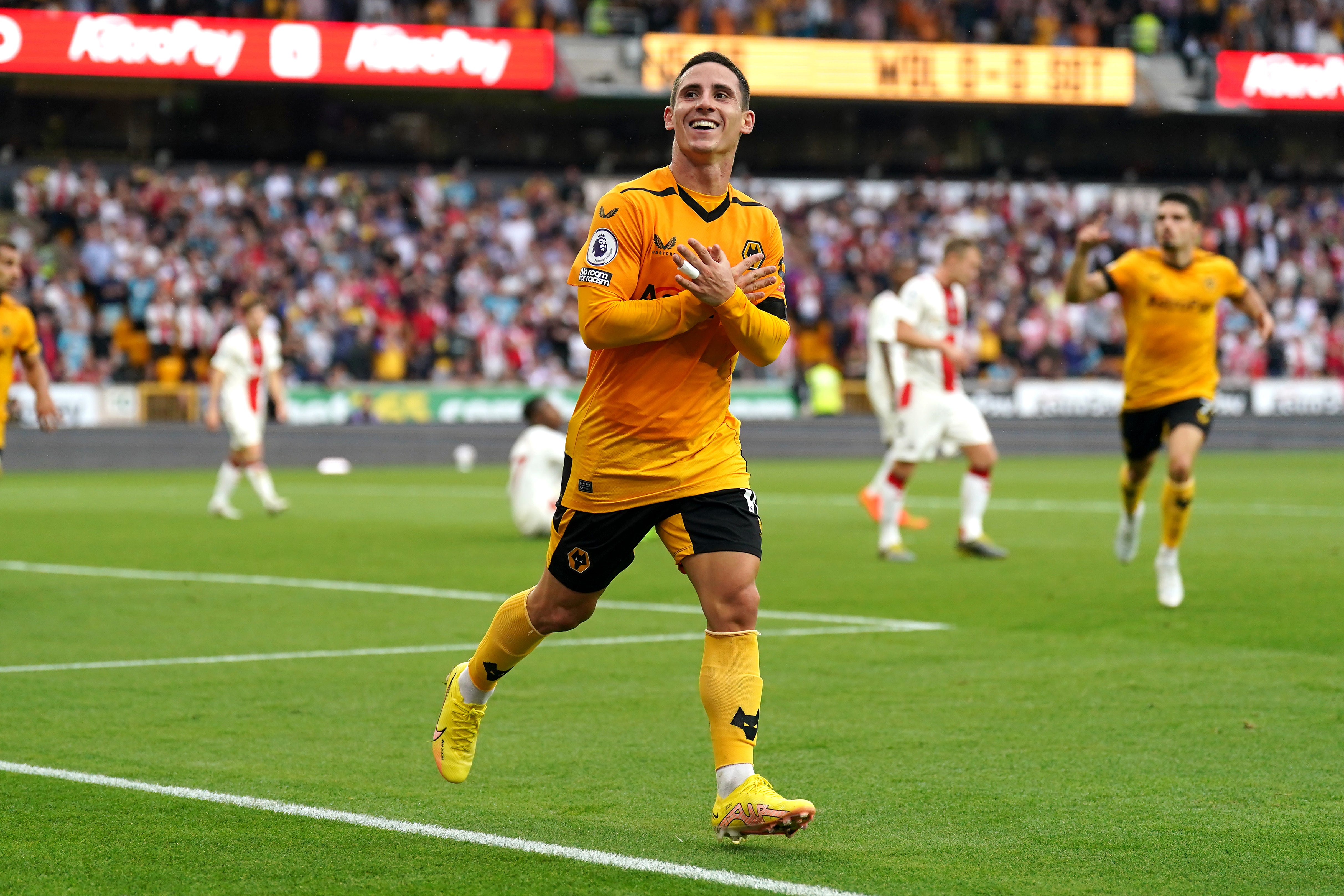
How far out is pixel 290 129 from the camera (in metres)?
38.5

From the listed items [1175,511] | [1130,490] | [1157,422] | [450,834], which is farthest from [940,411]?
[450,834]

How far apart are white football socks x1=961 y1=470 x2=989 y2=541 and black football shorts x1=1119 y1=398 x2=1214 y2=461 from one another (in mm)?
2196

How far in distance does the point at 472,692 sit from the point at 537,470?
10.2 metres

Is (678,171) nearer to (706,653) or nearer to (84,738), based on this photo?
(706,653)

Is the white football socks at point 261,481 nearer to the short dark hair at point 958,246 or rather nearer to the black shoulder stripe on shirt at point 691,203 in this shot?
the short dark hair at point 958,246

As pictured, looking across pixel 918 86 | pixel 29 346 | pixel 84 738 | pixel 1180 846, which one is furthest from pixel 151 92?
pixel 1180 846

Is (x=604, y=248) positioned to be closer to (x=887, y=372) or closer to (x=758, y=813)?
(x=758, y=813)

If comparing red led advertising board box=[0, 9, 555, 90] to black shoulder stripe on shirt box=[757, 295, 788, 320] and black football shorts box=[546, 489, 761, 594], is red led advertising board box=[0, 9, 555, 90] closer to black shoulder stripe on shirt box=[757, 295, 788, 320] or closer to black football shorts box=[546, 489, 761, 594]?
black football shorts box=[546, 489, 761, 594]

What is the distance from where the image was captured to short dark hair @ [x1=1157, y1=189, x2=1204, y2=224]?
10.9m

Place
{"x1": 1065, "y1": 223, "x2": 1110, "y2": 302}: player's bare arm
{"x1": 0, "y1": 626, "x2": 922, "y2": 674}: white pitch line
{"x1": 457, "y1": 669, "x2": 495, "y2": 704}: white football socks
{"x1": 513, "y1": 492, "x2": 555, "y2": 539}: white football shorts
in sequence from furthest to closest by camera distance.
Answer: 1. {"x1": 513, "y1": 492, "x2": 555, "y2": 539}: white football shorts
2. {"x1": 1065, "y1": 223, "x2": 1110, "y2": 302}: player's bare arm
3. {"x1": 0, "y1": 626, "x2": 922, "y2": 674}: white pitch line
4. {"x1": 457, "y1": 669, "x2": 495, "y2": 704}: white football socks

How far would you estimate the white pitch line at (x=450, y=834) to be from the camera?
14.9ft

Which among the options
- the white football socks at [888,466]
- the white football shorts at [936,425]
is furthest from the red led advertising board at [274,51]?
the white football shorts at [936,425]

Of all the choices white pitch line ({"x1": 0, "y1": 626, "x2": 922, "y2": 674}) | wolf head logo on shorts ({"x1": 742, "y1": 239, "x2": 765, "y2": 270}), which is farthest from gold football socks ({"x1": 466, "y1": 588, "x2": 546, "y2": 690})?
white pitch line ({"x1": 0, "y1": 626, "x2": 922, "y2": 674})

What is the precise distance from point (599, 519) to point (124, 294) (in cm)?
2913
